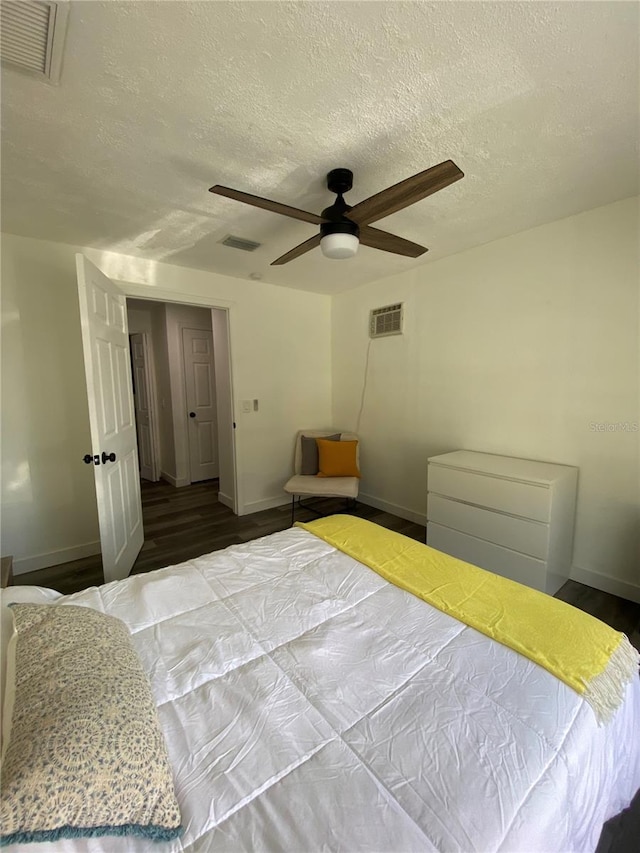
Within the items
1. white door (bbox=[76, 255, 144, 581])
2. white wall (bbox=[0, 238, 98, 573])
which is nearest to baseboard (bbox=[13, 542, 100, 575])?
Result: white wall (bbox=[0, 238, 98, 573])

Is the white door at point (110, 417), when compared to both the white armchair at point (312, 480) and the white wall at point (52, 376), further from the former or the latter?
the white armchair at point (312, 480)

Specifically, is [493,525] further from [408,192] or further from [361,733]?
[408,192]

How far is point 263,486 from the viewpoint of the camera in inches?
154

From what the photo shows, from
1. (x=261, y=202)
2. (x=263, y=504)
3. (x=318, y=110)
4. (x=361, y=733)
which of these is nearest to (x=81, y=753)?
(x=361, y=733)

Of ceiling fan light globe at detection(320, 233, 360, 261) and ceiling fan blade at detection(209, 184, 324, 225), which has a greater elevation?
ceiling fan blade at detection(209, 184, 324, 225)

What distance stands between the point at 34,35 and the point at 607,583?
3656mm

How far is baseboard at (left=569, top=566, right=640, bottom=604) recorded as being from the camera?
87.8 inches

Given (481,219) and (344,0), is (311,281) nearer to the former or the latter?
(481,219)

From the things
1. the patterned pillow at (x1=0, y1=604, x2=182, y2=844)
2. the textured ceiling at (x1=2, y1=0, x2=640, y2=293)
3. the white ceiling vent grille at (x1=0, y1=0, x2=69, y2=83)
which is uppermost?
the textured ceiling at (x1=2, y1=0, x2=640, y2=293)

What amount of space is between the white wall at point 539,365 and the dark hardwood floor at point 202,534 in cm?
20

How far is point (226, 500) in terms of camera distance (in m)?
4.05

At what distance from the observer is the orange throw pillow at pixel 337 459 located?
3.62 metres

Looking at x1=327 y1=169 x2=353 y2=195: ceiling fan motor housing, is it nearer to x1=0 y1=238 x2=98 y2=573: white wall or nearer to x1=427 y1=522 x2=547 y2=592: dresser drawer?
x1=0 y1=238 x2=98 y2=573: white wall

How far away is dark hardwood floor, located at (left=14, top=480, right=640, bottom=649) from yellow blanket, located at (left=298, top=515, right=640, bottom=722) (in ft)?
3.93
